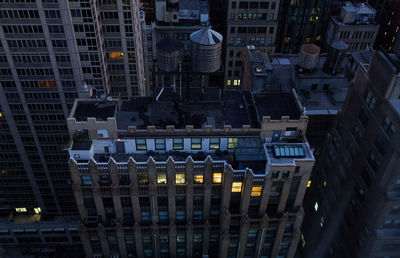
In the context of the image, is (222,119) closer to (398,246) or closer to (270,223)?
(270,223)

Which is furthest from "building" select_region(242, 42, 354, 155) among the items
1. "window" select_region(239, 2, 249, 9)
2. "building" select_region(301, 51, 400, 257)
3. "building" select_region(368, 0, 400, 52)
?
"building" select_region(368, 0, 400, 52)

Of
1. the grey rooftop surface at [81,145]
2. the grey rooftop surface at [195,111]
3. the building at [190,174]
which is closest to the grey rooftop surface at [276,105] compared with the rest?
the grey rooftop surface at [195,111]

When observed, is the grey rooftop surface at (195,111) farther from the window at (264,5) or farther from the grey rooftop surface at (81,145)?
the window at (264,5)

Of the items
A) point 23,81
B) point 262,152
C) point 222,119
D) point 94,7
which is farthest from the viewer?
point 23,81

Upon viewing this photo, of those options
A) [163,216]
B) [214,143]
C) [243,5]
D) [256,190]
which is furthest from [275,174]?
[243,5]

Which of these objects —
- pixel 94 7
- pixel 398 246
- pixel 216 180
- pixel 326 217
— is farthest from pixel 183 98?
pixel 398 246

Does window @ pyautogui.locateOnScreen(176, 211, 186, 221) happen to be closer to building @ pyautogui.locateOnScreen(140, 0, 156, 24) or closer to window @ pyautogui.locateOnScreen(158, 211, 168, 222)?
window @ pyautogui.locateOnScreen(158, 211, 168, 222)
